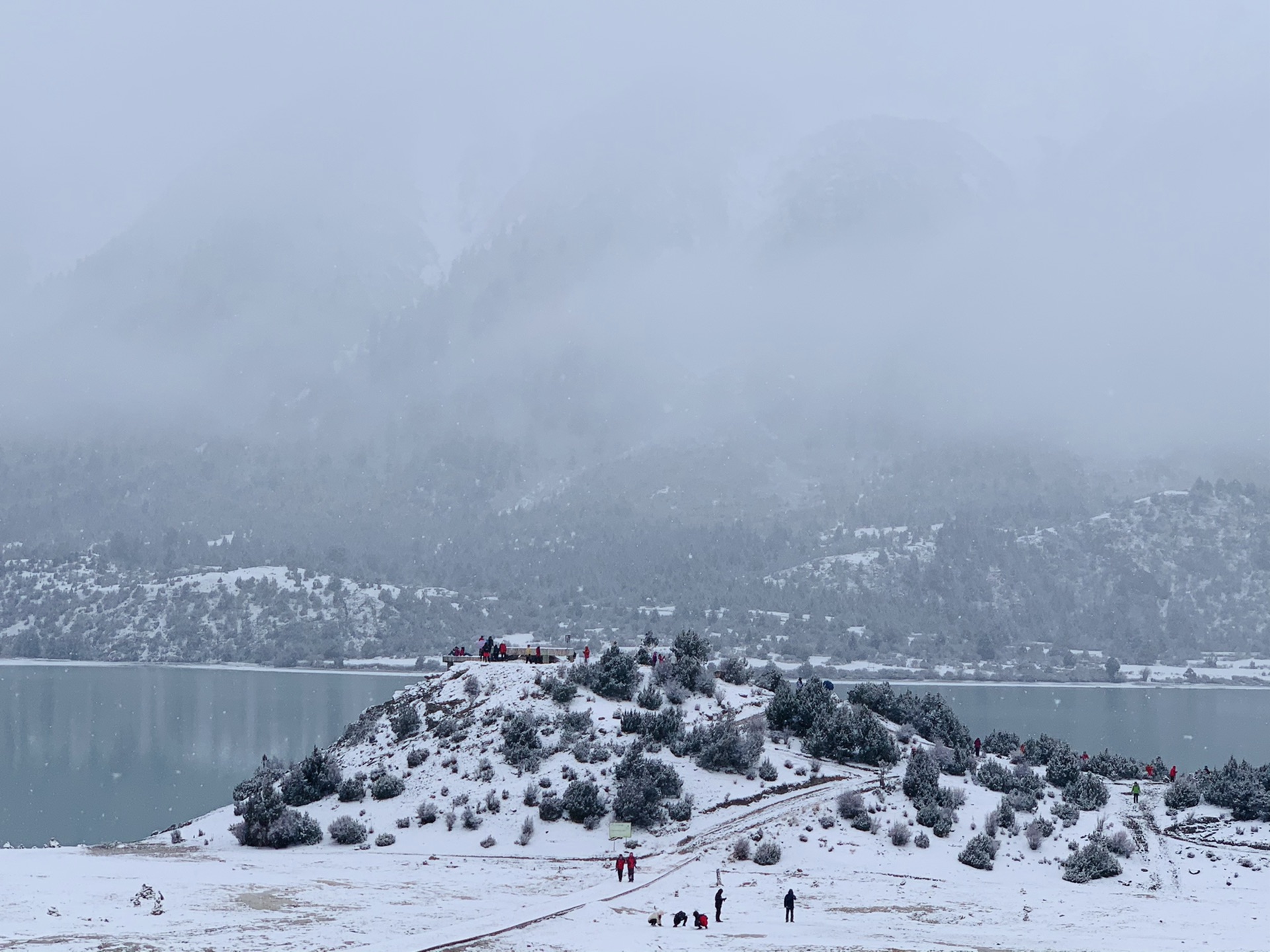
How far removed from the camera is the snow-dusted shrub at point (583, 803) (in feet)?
131

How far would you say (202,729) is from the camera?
4658 inches

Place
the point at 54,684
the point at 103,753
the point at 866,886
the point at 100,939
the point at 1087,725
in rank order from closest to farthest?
1. the point at 100,939
2. the point at 866,886
3. the point at 103,753
4. the point at 1087,725
5. the point at 54,684

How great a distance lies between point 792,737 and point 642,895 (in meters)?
16.3

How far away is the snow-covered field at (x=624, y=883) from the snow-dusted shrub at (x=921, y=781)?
54 centimetres

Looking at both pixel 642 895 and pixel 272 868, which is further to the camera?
pixel 272 868

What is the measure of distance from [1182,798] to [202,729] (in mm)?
100252

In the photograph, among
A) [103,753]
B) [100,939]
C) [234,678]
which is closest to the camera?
[100,939]

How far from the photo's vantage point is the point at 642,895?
107ft

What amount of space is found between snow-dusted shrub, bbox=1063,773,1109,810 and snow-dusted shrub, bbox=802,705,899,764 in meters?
6.74

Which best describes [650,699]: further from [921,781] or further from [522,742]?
[921,781]

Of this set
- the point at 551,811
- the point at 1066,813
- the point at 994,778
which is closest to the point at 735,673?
the point at 994,778

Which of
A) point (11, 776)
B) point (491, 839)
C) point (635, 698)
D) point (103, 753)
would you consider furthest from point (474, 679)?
point (103, 753)

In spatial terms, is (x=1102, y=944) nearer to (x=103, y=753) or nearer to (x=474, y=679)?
(x=474, y=679)

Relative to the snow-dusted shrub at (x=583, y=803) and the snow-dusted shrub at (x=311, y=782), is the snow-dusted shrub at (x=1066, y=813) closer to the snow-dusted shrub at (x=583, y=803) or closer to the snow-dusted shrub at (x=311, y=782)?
the snow-dusted shrub at (x=583, y=803)
